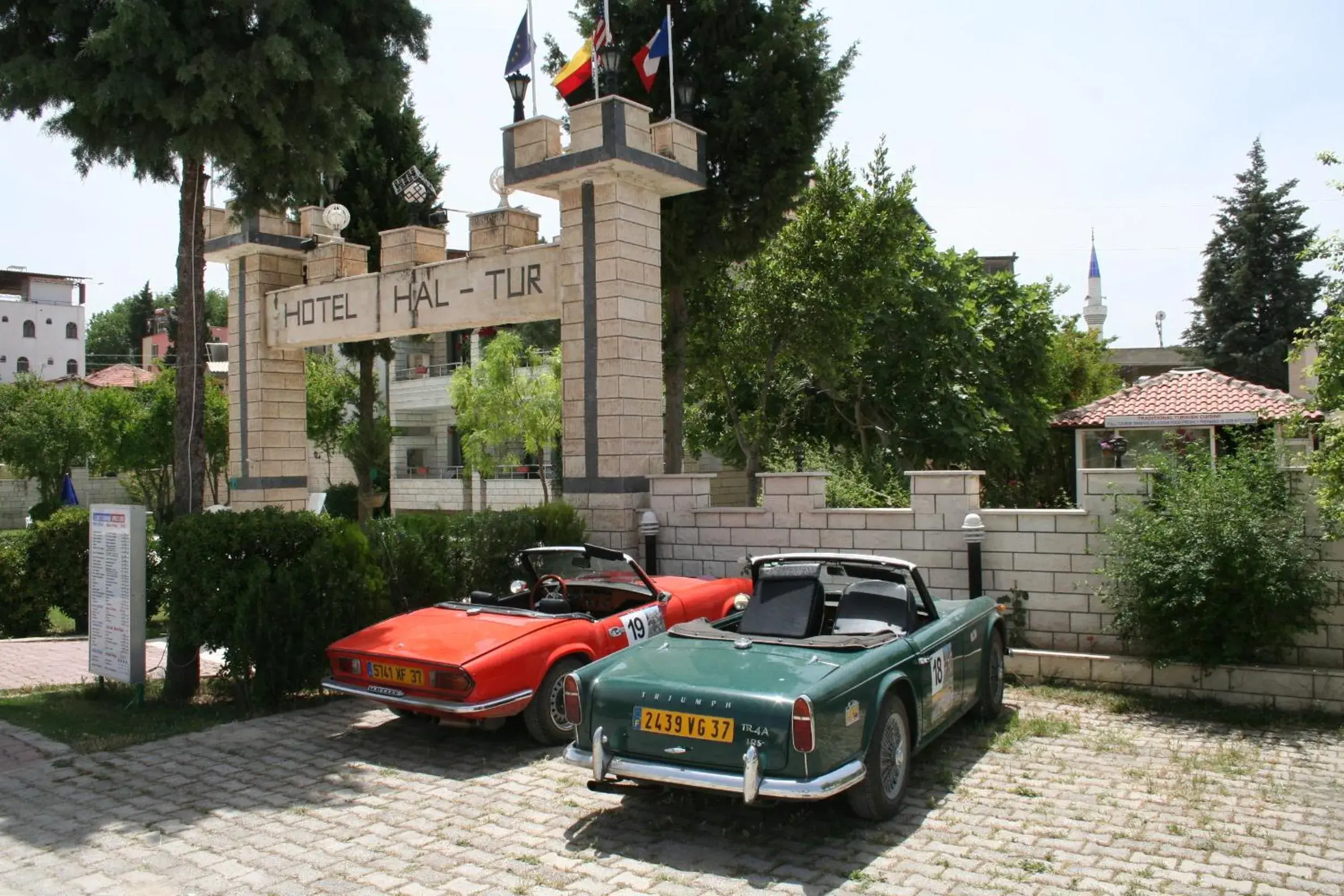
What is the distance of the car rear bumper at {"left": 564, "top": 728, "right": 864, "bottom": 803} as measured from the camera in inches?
195

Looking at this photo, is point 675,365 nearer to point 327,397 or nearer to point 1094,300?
point 327,397

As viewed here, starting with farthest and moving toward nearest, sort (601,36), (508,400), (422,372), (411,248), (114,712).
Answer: (422,372) → (508,400) → (411,248) → (601,36) → (114,712)

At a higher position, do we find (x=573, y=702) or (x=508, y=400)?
(x=508, y=400)

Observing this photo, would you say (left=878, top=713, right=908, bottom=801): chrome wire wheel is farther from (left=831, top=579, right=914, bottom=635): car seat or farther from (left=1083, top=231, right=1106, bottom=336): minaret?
(left=1083, top=231, right=1106, bottom=336): minaret

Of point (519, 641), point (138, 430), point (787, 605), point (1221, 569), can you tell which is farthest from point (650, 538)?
point (138, 430)

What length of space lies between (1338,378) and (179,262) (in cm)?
1005

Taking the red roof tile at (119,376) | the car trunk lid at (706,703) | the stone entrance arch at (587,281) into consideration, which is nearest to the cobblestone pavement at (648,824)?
the car trunk lid at (706,703)

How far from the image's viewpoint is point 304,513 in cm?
904

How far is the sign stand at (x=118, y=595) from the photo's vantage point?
8516 millimetres

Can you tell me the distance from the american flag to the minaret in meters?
47.4

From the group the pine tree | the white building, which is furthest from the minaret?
the white building

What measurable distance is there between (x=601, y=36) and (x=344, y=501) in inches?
924

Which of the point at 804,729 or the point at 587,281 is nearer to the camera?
the point at 804,729

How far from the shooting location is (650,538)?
443 inches
